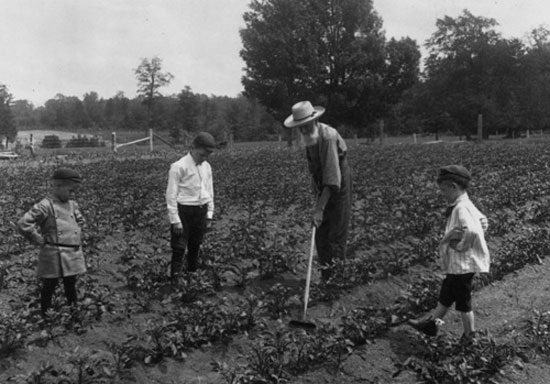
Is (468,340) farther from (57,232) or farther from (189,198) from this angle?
(57,232)

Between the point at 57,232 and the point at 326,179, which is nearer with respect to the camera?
the point at 57,232

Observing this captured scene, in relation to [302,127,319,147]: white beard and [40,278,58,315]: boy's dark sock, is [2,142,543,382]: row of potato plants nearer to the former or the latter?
[302,127,319,147]: white beard

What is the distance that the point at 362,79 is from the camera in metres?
30.8

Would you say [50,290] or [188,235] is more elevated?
[188,235]

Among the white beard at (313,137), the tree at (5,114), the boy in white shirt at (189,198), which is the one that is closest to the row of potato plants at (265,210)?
the boy in white shirt at (189,198)

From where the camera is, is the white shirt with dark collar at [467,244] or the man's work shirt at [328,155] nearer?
the white shirt with dark collar at [467,244]

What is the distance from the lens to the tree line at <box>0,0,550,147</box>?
30.7m

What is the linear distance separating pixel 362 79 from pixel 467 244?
27.6 m

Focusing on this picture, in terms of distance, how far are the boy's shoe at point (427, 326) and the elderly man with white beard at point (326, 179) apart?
3.79 feet

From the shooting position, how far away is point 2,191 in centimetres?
1141

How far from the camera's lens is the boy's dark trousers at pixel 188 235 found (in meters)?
5.55

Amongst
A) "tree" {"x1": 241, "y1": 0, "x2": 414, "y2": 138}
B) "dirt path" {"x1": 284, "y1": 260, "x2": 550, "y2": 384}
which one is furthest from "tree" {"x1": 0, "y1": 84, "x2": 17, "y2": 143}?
"dirt path" {"x1": 284, "y1": 260, "x2": 550, "y2": 384}

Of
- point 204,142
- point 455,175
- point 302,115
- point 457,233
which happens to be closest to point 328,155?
point 302,115

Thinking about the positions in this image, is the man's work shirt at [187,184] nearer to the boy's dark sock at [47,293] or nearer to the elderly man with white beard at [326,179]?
the elderly man with white beard at [326,179]
